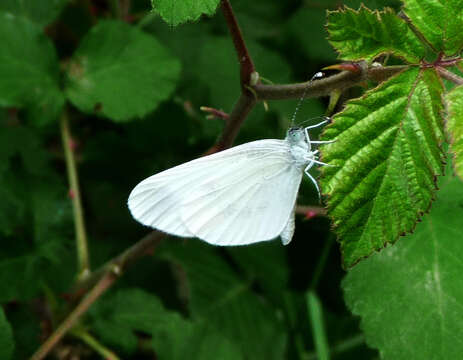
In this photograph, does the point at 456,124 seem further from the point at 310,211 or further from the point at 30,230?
the point at 30,230

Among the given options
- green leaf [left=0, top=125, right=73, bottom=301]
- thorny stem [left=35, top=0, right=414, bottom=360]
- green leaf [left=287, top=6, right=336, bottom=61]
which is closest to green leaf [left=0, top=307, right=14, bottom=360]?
thorny stem [left=35, top=0, right=414, bottom=360]

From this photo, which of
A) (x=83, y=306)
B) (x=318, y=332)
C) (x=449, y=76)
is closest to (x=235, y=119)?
(x=449, y=76)

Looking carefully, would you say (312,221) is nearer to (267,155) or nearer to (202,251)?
(202,251)

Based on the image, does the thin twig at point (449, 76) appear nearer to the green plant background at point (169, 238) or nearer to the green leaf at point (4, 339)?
the green plant background at point (169, 238)

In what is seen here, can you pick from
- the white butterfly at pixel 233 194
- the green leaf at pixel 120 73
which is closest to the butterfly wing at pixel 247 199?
the white butterfly at pixel 233 194

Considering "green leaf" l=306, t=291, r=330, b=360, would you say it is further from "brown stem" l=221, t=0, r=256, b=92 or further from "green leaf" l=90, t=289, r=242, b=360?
"brown stem" l=221, t=0, r=256, b=92

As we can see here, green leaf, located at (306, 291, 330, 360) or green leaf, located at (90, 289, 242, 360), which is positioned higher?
green leaf, located at (90, 289, 242, 360)
